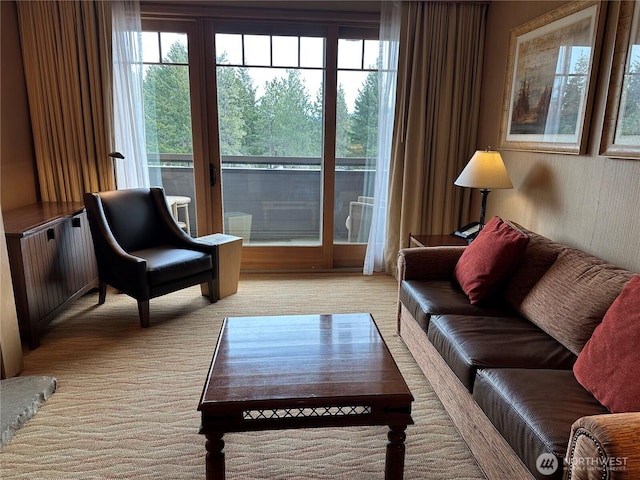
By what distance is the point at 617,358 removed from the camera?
1449 millimetres

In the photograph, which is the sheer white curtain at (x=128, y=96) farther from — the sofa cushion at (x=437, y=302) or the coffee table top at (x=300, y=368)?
the sofa cushion at (x=437, y=302)

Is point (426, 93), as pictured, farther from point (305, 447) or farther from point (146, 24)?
point (305, 447)

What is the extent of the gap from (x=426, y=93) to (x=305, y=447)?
310 centimetres

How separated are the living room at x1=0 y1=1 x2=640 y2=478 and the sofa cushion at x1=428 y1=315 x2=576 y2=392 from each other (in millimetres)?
681

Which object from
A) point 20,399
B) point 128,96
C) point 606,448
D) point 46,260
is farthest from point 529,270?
point 128,96

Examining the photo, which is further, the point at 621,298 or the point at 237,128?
the point at 237,128

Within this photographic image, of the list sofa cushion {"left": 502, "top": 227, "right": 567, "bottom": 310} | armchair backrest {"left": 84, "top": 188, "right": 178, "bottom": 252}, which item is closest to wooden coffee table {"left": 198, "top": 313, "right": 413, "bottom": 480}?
sofa cushion {"left": 502, "top": 227, "right": 567, "bottom": 310}

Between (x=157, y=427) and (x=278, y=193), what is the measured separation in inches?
104

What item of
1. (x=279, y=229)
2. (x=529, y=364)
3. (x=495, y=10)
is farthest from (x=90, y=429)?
(x=495, y=10)

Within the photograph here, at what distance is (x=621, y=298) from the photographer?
161 centimetres

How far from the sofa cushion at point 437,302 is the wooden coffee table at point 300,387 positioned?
47 cm

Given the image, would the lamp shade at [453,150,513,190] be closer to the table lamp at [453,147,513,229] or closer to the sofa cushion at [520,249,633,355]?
the table lamp at [453,147,513,229]

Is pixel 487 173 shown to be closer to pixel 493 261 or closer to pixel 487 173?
pixel 487 173

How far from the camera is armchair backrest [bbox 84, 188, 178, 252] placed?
9.97 ft
